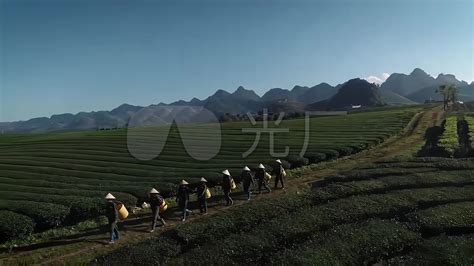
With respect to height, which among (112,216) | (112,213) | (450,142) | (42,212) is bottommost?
(450,142)

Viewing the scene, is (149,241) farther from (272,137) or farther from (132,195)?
(272,137)

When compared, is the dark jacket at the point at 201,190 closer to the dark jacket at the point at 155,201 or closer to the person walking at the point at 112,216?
the dark jacket at the point at 155,201

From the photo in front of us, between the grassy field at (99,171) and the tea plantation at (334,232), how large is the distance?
20.9 feet

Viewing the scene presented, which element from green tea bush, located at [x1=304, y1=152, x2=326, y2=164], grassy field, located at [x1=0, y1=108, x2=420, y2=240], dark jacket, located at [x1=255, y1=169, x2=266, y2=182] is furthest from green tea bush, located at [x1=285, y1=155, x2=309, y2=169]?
dark jacket, located at [x1=255, y1=169, x2=266, y2=182]

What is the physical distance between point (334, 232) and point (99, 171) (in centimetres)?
2232

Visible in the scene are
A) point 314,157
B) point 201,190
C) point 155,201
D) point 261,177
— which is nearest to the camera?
point 155,201

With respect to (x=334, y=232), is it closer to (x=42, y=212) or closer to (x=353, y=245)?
(x=353, y=245)

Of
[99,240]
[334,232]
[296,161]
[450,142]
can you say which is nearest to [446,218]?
[334,232]

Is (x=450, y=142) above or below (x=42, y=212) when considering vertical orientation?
below

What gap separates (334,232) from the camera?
17.2 metres

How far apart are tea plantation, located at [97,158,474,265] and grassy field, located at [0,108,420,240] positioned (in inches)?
251

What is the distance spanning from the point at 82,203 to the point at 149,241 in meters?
6.68

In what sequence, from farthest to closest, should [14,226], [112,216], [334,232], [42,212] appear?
[42,212], [14,226], [112,216], [334,232]

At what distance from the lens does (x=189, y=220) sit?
21.5 metres
